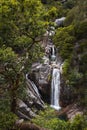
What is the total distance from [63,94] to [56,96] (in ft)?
2.44

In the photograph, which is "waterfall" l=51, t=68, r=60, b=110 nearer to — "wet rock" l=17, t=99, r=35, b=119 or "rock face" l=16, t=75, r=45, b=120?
"rock face" l=16, t=75, r=45, b=120

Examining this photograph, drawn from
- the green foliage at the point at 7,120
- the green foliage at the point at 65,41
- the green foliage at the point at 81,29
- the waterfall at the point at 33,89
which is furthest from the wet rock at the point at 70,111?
the green foliage at the point at 7,120

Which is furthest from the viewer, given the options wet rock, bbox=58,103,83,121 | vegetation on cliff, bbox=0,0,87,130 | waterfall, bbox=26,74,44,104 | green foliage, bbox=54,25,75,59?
green foliage, bbox=54,25,75,59

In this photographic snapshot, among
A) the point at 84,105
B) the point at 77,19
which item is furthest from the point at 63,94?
the point at 77,19

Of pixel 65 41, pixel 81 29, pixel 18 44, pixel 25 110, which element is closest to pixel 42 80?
pixel 65 41

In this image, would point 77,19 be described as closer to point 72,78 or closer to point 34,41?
point 72,78

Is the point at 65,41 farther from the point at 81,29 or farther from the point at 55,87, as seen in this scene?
the point at 55,87

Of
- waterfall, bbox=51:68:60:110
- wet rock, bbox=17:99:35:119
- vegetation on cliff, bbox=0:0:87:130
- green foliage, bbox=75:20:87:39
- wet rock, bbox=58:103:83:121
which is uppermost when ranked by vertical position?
green foliage, bbox=75:20:87:39

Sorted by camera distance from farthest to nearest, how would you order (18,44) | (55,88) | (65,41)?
(65,41) → (55,88) → (18,44)

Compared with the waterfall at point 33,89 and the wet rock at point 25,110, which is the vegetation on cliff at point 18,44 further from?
the waterfall at point 33,89

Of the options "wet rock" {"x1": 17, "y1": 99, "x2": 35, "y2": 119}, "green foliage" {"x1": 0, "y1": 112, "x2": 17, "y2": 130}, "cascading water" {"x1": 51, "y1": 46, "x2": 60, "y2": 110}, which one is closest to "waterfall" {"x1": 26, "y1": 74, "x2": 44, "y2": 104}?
"cascading water" {"x1": 51, "y1": 46, "x2": 60, "y2": 110}

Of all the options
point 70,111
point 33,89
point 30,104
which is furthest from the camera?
point 33,89

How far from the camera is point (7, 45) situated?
13.9m

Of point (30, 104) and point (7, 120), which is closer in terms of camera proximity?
point (7, 120)
